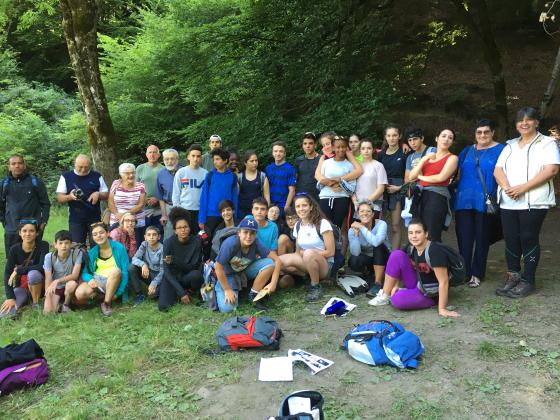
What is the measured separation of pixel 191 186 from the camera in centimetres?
626

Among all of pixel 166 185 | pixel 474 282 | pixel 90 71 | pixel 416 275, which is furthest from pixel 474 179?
pixel 90 71

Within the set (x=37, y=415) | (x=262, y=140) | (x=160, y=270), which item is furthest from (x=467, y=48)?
(x=37, y=415)

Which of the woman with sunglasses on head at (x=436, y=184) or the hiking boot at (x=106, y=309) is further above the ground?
the woman with sunglasses on head at (x=436, y=184)

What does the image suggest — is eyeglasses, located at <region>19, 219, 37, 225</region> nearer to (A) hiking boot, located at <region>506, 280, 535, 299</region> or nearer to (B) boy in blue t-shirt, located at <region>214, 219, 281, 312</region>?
(B) boy in blue t-shirt, located at <region>214, 219, 281, 312</region>

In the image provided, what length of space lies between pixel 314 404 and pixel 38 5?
9.68m

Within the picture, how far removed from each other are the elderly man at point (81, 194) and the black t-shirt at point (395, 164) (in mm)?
3844

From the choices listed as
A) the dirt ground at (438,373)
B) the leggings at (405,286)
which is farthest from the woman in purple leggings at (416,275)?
the dirt ground at (438,373)

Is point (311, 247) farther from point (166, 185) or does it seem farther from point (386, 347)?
point (166, 185)

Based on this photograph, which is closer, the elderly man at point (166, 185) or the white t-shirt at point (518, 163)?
the white t-shirt at point (518, 163)

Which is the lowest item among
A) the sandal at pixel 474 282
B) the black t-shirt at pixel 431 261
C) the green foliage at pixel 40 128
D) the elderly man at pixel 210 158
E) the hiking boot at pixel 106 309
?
the hiking boot at pixel 106 309

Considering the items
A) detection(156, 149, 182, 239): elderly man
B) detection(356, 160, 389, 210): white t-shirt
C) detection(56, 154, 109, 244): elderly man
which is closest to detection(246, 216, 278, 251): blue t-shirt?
detection(356, 160, 389, 210): white t-shirt

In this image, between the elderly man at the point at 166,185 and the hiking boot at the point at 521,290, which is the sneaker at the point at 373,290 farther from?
Answer: the elderly man at the point at 166,185

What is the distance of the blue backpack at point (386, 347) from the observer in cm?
376

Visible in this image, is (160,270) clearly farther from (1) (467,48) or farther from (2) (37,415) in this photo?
(1) (467,48)
